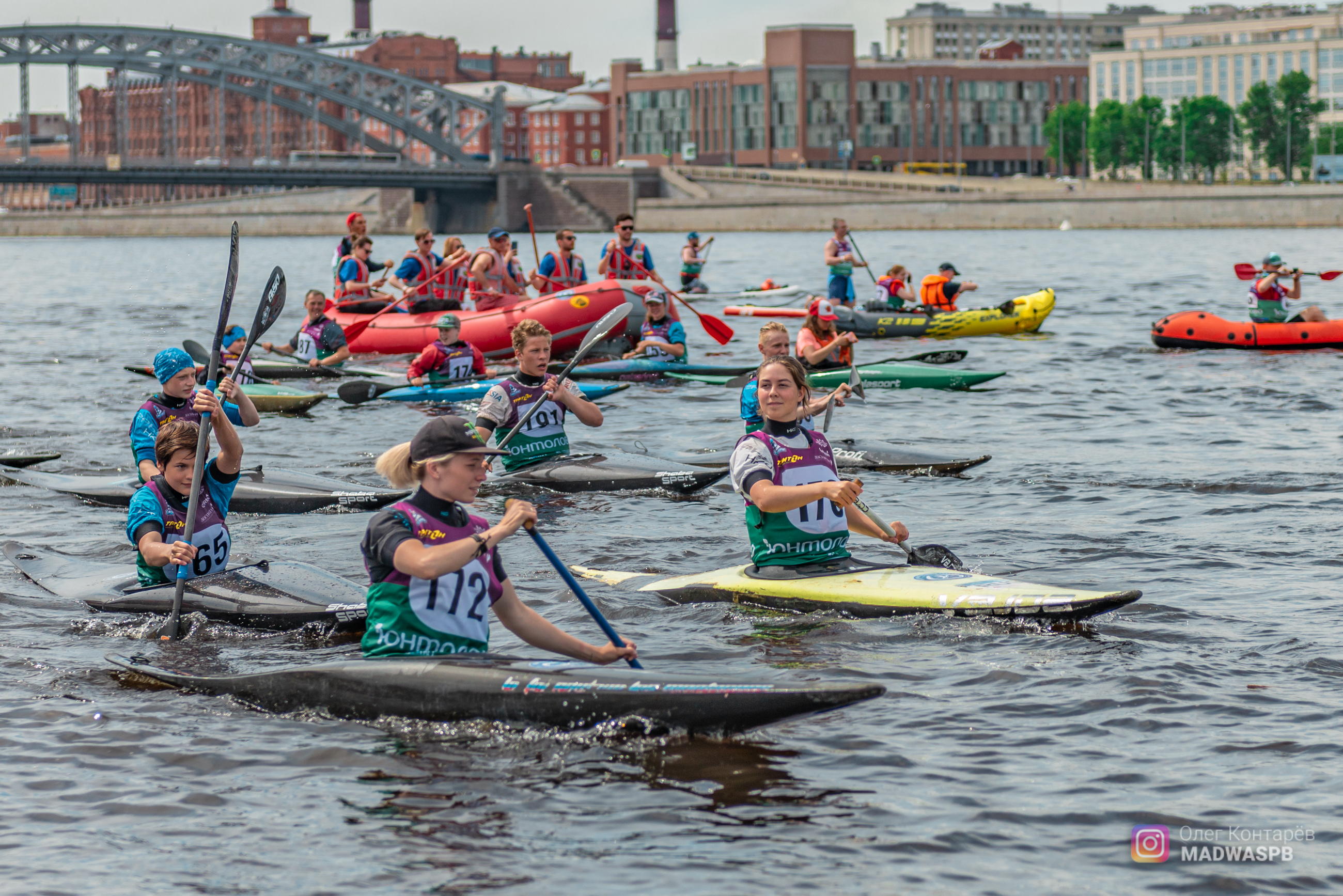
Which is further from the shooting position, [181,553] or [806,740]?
[181,553]

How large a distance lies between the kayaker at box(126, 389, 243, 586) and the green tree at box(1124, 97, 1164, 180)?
122 m

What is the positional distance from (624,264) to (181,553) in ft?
54.9

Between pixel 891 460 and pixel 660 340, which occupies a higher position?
pixel 660 340

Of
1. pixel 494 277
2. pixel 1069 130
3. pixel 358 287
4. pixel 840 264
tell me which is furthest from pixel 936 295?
pixel 1069 130

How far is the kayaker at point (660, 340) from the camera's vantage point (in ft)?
67.7

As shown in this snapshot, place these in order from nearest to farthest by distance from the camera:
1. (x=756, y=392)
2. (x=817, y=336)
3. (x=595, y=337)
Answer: (x=756, y=392) < (x=595, y=337) < (x=817, y=336)

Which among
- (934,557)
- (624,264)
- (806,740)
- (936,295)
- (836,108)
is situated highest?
(836,108)

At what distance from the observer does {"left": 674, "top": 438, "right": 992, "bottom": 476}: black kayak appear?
14297mm

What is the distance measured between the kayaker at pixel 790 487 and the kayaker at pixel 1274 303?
1582 centimetres

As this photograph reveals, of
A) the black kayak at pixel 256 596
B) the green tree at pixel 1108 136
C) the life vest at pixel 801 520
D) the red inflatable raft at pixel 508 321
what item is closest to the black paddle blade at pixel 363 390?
the red inflatable raft at pixel 508 321

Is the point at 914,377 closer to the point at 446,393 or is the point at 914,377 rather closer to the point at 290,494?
the point at 446,393

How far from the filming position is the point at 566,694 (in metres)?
6.66

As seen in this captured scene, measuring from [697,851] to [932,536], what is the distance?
6095mm

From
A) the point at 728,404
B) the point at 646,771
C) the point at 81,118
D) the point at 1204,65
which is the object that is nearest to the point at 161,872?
the point at 646,771
